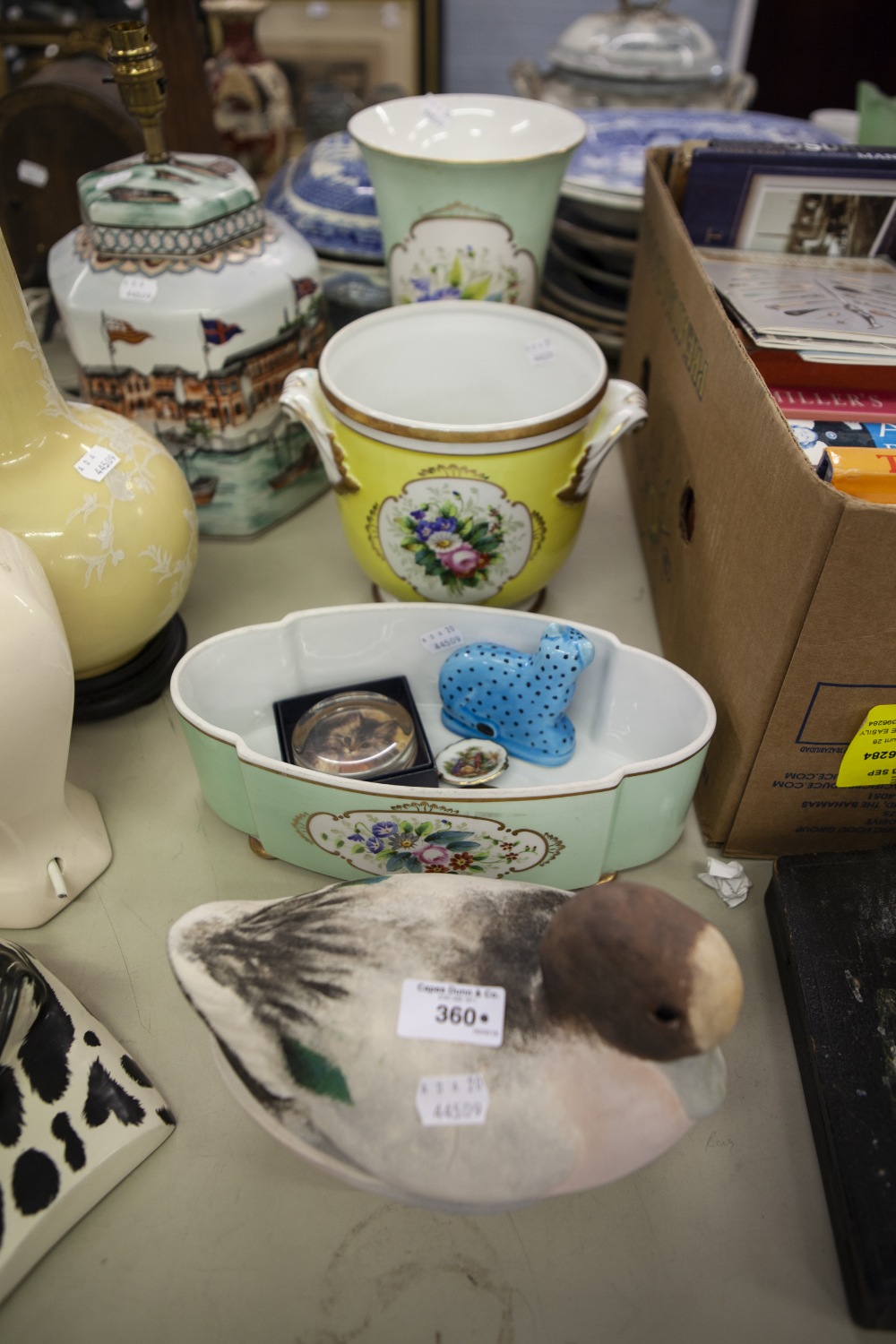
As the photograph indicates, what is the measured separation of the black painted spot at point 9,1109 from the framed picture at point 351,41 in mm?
1961

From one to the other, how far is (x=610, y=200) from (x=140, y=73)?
50 centimetres

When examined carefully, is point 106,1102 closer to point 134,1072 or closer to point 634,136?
point 134,1072

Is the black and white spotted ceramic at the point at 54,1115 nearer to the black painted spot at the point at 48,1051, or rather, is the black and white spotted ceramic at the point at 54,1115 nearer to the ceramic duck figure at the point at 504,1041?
the black painted spot at the point at 48,1051

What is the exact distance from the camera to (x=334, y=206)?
3.30ft

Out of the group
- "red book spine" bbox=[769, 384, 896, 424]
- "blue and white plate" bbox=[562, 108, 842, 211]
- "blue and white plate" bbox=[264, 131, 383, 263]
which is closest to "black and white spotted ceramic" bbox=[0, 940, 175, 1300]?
"red book spine" bbox=[769, 384, 896, 424]

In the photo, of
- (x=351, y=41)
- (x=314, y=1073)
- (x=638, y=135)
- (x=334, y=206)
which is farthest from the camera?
(x=351, y=41)

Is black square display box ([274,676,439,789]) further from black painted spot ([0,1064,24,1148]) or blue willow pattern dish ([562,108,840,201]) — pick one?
blue willow pattern dish ([562,108,840,201])

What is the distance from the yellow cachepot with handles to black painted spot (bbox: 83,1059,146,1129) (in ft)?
1.42

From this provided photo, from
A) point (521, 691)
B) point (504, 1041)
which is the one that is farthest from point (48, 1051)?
point (521, 691)

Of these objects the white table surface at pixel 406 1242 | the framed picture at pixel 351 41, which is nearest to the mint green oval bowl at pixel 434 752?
the white table surface at pixel 406 1242

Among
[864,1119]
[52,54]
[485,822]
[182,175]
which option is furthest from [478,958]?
[52,54]

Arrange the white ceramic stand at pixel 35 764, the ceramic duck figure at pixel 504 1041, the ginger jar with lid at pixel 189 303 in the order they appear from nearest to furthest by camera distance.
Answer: the ceramic duck figure at pixel 504 1041 < the white ceramic stand at pixel 35 764 < the ginger jar with lid at pixel 189 303

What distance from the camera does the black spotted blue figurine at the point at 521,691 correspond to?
0.69 metres

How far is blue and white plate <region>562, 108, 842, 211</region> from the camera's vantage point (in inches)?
39.8
